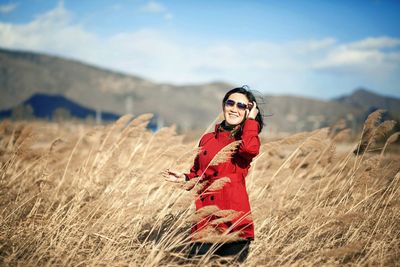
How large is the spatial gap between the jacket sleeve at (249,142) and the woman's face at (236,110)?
22 centimetres

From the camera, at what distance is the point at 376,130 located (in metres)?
4.09

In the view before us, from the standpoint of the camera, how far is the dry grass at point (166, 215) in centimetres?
288

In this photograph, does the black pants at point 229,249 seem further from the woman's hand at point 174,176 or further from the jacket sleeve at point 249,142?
the jacket sleeve at point 249,142

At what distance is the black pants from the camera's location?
8.82 feet

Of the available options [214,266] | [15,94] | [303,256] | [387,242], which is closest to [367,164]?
[387,242]

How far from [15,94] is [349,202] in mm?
161561

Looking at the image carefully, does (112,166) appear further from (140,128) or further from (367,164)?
(367,164)

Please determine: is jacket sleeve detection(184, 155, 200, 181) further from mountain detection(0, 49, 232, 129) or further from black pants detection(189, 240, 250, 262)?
mountain detection(0, 49, 232, 129)

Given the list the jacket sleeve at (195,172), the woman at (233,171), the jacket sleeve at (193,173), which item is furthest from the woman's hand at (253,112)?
the jacket sleeve at (193,173)

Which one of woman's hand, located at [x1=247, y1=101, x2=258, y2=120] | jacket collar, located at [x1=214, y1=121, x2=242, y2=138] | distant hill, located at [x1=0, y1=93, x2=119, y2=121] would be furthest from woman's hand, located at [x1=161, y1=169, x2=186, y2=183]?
distant hill, located at [x1=0, y1=93, x2=119, y2=121]

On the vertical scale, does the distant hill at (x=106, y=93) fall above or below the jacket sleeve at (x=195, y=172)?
above

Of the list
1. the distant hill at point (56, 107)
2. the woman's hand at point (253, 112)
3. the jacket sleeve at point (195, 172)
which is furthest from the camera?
the distant hill at point (56, 107)

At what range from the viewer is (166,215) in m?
3.64

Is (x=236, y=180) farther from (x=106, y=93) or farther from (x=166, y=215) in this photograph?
(x=106, y=93)
